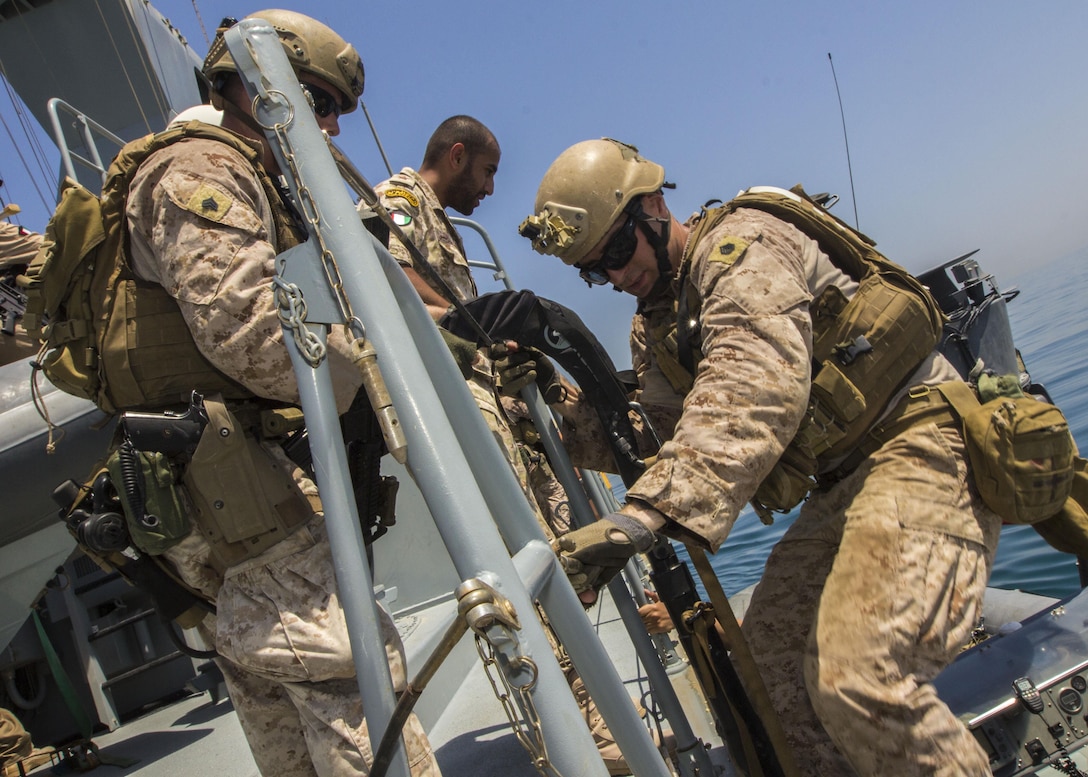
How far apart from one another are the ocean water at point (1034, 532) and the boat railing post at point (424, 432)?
3.40 metres

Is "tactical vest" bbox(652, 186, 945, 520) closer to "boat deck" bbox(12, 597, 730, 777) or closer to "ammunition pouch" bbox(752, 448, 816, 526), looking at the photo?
"ammunition pouch" bbox(752, 448, 816, 526)

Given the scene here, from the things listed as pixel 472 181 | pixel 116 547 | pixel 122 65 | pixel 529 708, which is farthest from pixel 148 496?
pixel 122 65

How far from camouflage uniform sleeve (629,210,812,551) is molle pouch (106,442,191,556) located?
3.34 feet

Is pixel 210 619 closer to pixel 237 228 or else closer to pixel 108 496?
pixel 108 496

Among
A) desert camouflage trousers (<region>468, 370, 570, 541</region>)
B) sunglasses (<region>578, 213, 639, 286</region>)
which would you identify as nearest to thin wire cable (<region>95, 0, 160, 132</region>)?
desert camouflage trousers (<region>468, 370, 570, 541</region>)

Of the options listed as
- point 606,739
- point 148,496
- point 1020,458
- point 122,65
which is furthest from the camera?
point 122,65

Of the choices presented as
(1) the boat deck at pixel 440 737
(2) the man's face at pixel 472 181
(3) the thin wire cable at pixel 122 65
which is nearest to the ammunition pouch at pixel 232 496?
(1) the boat deck at pixel 440 737

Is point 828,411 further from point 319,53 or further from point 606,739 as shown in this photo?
point 319,53

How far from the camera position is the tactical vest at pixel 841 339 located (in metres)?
2.16

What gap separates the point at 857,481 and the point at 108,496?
1.93 meters

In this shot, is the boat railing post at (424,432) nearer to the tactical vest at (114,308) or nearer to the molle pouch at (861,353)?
the tactical vest at (114,308)

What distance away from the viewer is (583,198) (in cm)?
254

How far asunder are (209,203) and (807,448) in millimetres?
1599

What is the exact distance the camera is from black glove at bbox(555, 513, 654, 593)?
1.64m
